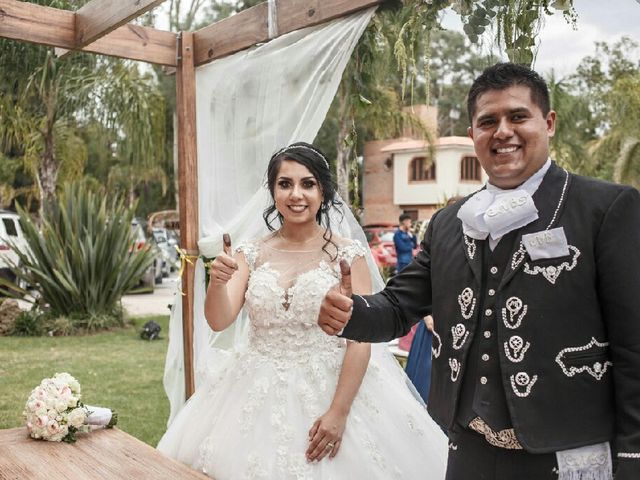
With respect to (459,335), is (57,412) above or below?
below

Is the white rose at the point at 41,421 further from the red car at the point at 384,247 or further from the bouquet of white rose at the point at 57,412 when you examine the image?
the red car at the point at 384,247

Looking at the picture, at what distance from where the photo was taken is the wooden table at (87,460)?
266cm


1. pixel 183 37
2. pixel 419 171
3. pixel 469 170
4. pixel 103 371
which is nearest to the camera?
pixel 183 37

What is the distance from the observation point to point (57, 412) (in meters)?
3.07

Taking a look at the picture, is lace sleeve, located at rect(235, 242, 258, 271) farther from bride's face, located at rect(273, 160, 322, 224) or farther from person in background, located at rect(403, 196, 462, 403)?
person in background, located at rect(403, 196, 462, 403)

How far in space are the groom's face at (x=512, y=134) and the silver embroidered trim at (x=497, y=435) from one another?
59 cm

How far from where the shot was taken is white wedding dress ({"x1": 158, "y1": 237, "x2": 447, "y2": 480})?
2.73 metres

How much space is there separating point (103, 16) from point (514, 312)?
336 centimetres

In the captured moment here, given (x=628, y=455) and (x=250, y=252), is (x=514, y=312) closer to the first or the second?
(x=628, y=455)

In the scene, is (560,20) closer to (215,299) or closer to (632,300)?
(632,300)

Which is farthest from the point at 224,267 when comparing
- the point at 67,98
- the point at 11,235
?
the point at 11,235

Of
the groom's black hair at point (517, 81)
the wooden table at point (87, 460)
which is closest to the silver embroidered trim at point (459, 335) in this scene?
the groom's black hair at point (517, 81)

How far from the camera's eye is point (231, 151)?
15.1 feet

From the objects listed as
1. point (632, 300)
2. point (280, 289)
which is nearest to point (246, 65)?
point (280, 289)
